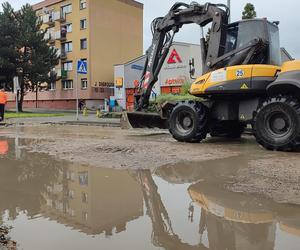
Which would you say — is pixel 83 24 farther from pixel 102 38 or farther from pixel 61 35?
pixel 61 35

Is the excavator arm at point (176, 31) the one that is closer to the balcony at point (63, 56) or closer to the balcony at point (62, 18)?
the balcony at point (63, 56)

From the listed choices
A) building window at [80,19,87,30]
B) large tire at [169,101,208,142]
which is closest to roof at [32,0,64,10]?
building window at [80,19,87,30]

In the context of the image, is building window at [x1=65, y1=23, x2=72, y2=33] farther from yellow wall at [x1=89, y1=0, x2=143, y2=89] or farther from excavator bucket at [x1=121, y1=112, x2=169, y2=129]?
excavator bucket at [x1=121, y1=112, x2=169, y2=129]

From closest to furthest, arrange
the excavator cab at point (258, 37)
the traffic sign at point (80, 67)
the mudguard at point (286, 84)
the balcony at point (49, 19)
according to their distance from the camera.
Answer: the mudguard at point (286, 84) < the excavator cab at point (258, 37) < the traffic sign at point (80, 67) < the balcony at point (49, 19)

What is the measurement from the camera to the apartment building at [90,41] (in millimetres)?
50094

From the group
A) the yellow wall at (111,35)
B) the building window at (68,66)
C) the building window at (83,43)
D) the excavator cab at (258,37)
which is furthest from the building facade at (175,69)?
the excavator cab at (258,37)

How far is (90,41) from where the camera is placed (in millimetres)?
49781

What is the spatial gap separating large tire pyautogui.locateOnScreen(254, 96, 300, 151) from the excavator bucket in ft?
14.7

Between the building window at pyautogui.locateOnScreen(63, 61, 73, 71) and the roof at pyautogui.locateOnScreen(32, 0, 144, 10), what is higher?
the roof at pyautogui.locateOnScreen(32, 0, 144, 10)

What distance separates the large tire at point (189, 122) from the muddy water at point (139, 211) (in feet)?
13.7

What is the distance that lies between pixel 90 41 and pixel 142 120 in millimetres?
37618

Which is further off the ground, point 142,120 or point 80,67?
point 80,67

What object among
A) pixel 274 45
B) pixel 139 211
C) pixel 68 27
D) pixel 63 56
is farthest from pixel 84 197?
pixel 68 27

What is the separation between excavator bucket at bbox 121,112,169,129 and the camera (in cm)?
1392
